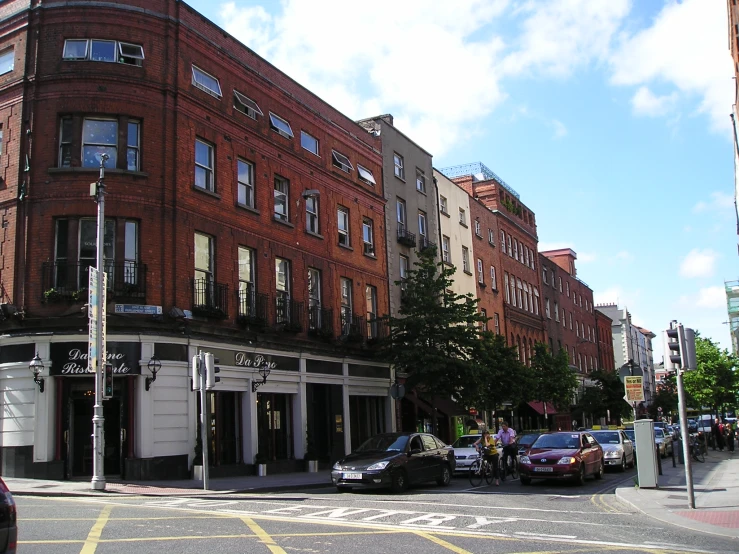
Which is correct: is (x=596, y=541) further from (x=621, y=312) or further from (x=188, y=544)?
(x=621, y=312)

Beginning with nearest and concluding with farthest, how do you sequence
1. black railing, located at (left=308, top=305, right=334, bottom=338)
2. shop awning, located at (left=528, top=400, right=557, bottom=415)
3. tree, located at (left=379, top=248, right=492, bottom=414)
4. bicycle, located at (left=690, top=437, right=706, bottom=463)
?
black railing, located at (left=308, top=305, right=334, bottom=338) < tree, located at (left=379, top=248, right=492, bottom=414) < bicycle, located at (left=690, top=437, right=706, bottom=463) < shop awning, located at (left=528, top=400, right=557, bottom=415)

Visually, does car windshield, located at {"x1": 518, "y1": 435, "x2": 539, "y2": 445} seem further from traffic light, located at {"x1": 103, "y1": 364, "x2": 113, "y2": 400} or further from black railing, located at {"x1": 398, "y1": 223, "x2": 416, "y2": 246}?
traffic light, located at {"x1": 103, "y1": 364, "x2": 113, "y2": 400}

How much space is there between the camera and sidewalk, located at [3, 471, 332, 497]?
17094mm

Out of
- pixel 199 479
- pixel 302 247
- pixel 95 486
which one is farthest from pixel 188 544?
pixel 302 247

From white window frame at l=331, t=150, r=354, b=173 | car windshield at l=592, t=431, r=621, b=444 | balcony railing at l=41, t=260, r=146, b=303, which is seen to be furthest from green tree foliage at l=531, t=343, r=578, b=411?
balcony railing at l=41, t=260, r=146, b=303

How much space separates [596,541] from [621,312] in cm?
10093

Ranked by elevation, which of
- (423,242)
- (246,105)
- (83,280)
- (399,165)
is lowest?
(83,280)

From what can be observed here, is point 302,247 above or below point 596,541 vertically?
above

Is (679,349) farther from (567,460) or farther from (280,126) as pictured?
(280,126)

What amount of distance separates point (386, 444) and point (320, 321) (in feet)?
34.1

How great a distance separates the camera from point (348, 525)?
1165 centimetres

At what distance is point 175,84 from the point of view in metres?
23.3

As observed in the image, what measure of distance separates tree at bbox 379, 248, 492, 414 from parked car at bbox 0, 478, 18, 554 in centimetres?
2305

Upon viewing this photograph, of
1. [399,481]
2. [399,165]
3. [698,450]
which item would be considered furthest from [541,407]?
[399,481]
